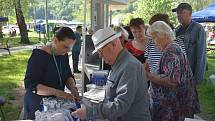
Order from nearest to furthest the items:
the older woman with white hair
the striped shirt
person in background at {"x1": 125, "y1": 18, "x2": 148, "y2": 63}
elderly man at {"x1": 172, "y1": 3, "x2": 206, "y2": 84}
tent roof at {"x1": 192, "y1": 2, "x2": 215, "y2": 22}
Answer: the older woman with white hair, the striped shirt, person in background at {"x1": 125, "y1": 18, "x2": 148, "y2": 63}, elderly man at {"x1": 172, "y1": 3, "x2": 206, "y2": 84}, tent roof at {"x1": 192, "y1": 2, "x2": 215, "y2": 22}

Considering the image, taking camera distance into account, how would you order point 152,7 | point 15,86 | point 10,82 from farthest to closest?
point 152,7 < point 10,82 < point 15,86

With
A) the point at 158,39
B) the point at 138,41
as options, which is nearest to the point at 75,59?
the point at 138,41

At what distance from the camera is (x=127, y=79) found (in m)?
2.73

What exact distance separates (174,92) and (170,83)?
0.48 ft

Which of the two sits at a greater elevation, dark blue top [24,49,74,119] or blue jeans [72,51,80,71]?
dark blue top [24,49,74,119]

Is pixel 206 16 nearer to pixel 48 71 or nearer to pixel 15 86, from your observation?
pixel 15 86

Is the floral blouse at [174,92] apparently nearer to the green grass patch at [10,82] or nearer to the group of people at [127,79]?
the group of people at [127,79]

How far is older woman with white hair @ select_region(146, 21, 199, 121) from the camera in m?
3.62

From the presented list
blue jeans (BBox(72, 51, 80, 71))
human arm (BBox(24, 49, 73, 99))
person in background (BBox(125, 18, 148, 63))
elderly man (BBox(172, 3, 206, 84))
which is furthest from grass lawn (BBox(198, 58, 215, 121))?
human arm (BBox(24, 49, 73, 99))

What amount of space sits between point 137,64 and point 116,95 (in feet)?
0.82

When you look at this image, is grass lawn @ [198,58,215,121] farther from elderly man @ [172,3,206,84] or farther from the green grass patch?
the green grass patch

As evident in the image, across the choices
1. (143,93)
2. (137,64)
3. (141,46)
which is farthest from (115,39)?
(141,46)

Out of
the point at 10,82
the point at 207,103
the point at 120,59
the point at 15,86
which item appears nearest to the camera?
the point at 120,59

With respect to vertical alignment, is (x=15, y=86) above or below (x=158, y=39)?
below
